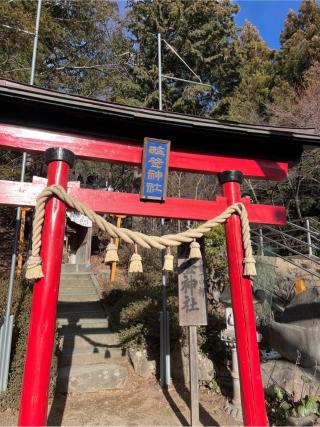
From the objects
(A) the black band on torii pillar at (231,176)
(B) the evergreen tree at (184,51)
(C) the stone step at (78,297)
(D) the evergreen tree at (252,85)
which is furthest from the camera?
(D) the evergreen tree at (252,85)

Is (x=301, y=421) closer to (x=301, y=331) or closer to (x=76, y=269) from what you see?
(x=301, y=331)

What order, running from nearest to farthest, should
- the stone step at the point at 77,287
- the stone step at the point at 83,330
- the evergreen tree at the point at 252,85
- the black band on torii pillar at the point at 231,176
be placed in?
1. the black band on torii pillar at the point at 231,176
2. the stone step at the point at 83,330
3. the stone step at the point at 77,287
4. the evergreen tree at the point at 252,85

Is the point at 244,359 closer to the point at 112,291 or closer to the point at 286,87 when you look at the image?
the point at 112,291

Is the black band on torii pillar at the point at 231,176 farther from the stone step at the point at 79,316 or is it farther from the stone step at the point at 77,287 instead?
the stone step at the point at 77,287

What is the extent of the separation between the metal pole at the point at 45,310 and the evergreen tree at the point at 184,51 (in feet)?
34.1

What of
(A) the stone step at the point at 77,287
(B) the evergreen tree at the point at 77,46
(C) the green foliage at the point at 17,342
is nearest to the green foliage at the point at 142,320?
(C) the green foliage at the point at 17,342

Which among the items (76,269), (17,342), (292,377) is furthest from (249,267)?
(76,269)

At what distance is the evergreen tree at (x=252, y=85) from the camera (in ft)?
48.2

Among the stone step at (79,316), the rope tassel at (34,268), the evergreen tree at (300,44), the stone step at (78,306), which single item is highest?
the evergreen tree at (300,44)

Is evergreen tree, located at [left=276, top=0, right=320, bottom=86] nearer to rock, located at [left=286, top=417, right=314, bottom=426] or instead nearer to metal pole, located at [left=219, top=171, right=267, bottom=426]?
metal pole, located at [left=219, top=171, right=267, bottom=426]

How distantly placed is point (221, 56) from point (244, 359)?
50.6 feet

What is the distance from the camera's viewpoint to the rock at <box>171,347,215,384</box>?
5605 millimetres

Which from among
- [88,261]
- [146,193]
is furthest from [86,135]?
[88,261]

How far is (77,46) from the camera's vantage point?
11.8 m
